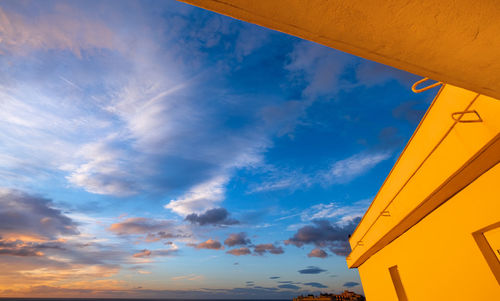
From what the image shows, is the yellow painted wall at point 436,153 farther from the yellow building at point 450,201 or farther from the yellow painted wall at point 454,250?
the yellow painted wall at point 454,250

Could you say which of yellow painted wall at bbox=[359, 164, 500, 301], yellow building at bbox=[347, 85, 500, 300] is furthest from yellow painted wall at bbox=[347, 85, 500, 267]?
yellow painted wall at bbox=[359, 164, 500, 301]

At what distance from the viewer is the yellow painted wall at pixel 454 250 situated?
326 centimetres

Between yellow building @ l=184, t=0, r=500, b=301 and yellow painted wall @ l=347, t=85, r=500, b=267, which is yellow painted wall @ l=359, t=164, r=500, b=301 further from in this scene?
yellow painted wall @ l=347, t=85, r=500, b=267

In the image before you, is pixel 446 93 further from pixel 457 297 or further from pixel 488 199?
pixel 457 297

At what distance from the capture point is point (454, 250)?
158 inches

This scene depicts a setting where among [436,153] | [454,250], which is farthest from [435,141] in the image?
[454,250]

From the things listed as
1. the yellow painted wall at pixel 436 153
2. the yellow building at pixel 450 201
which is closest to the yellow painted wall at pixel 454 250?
the yellow building at pixel 450 201

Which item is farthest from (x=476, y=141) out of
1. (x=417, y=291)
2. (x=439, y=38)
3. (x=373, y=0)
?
(x=417, y=291)

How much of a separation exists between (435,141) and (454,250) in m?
2.10

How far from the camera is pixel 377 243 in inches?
289

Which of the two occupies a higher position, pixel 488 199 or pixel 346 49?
pixel 346 49

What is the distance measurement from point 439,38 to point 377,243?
7880mm

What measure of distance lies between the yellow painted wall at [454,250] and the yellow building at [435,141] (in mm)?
18

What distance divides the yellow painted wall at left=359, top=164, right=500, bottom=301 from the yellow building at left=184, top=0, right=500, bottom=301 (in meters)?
0.02
